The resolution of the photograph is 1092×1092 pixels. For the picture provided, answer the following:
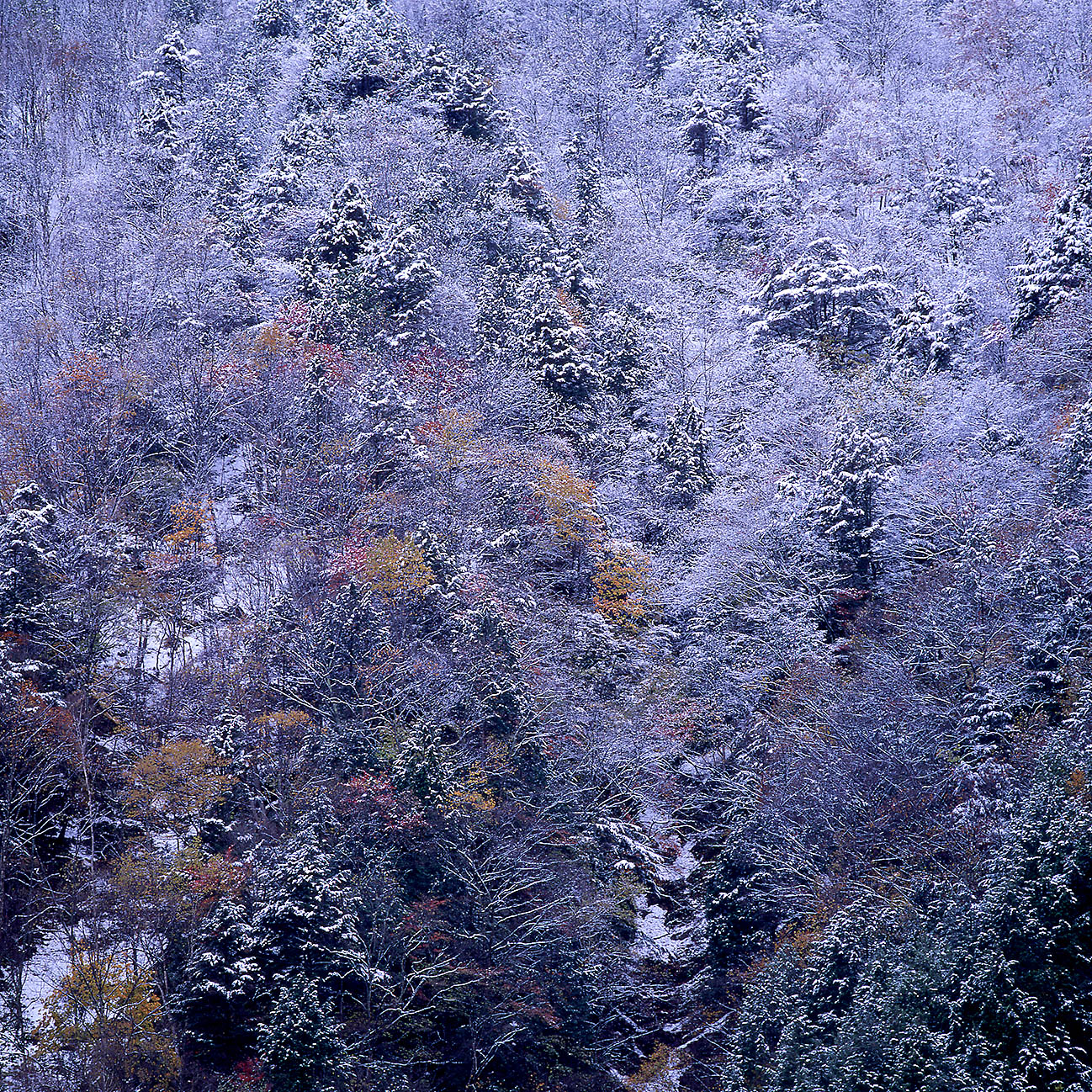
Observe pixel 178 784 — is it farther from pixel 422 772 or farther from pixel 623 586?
pixel 623 586

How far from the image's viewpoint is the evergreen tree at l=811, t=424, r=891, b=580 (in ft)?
87.9

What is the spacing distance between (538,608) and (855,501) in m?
8.90

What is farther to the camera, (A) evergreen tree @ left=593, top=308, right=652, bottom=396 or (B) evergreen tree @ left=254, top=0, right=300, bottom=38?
(B) evergreen tree @ left=254, top=0, right=300, bottom=38

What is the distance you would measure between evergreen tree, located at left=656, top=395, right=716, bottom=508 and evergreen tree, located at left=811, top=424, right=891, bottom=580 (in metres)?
4.57

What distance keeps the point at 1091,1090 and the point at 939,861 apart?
775 centimetres

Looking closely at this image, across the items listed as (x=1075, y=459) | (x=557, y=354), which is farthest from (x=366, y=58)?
(x=1075, y=459)

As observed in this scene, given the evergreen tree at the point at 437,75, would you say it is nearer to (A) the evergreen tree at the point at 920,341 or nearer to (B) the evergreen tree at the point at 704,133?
(B) the evergreen tree at the point at 704,133

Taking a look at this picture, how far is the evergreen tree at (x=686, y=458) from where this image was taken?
30.9 metres

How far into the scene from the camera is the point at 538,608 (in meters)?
27.3

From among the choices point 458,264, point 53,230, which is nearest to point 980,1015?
point 458,264

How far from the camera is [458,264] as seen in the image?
35.6 meters

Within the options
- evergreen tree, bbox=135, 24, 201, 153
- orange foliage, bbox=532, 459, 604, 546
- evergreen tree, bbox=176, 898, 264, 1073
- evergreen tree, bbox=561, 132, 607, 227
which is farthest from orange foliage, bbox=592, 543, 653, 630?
evergreen tree, bbox=135, 24, 201, 153

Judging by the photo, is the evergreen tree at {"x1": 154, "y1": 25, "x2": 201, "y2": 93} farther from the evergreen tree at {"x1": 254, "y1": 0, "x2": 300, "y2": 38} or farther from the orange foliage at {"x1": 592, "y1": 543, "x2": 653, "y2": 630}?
the orange foliage at {"x1": 592, "y1": 543, "x2": 653, "y2": 630}

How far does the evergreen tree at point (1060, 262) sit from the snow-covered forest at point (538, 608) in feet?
0.46
